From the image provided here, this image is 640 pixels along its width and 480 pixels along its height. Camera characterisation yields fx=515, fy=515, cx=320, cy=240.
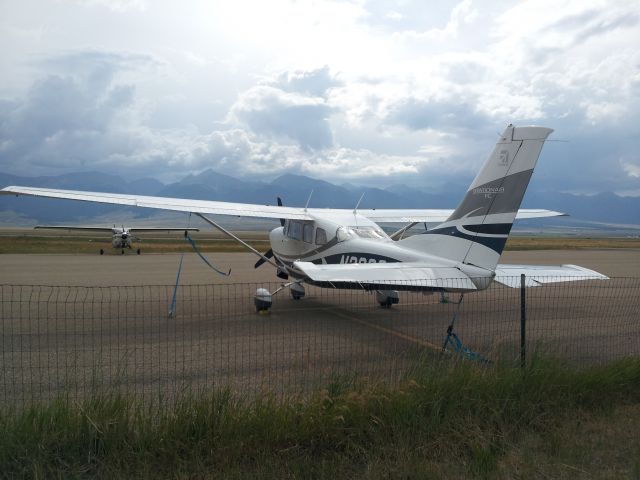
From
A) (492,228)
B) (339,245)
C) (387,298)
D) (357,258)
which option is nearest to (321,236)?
(339,245)

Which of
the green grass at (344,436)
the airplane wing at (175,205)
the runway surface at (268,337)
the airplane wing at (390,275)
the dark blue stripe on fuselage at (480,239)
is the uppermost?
the airplane wing at (175,205)

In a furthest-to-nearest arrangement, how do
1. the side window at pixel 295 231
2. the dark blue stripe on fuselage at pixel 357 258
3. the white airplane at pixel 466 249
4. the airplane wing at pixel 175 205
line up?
the side window at pixel 295 231
the airplane wing at pixel 175 205
the dark blue stripe on fuselage at pixel 357 258
the white airplane at pixel 466 249

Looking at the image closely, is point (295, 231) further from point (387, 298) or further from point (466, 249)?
point (466, 249)

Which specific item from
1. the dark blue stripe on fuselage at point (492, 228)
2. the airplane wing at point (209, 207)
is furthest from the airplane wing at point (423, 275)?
the airplane wing at point (209, 207)

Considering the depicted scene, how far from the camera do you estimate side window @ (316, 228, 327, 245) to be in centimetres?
1130

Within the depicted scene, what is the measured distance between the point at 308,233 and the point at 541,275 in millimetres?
5663

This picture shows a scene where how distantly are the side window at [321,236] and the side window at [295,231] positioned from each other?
768 mm

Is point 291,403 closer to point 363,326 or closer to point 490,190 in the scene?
point 490,190

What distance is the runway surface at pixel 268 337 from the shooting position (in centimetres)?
570

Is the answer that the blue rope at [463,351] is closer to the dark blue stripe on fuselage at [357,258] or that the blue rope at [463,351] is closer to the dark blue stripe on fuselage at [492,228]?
the dark blue stripe on fuselage at [492,228]

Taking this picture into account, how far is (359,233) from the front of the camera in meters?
10.7

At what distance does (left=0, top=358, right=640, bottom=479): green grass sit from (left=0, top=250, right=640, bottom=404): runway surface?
0.49m

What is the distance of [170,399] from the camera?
5.06 metres

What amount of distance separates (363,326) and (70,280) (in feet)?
37.0
